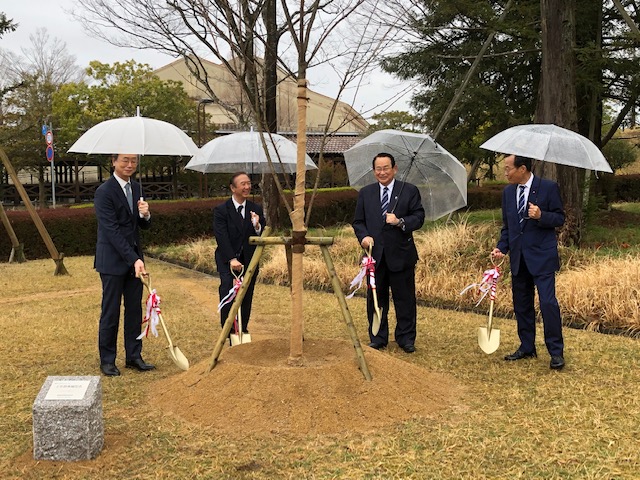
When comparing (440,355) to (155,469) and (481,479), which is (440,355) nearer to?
(481,479)

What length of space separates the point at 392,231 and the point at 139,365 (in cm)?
240

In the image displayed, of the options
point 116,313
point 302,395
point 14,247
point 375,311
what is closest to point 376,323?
point 375,311

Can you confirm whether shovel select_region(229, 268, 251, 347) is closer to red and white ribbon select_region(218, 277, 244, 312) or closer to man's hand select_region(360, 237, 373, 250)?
red and white ribbon select_region(218, 277, 244, 312)

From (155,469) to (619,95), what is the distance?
17.8 metres

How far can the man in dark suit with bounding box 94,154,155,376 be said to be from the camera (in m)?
5.52

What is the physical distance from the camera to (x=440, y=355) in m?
6.20

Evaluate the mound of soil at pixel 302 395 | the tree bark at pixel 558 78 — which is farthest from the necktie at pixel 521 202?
the tree bark at pixel 558 78

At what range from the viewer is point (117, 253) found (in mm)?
5582

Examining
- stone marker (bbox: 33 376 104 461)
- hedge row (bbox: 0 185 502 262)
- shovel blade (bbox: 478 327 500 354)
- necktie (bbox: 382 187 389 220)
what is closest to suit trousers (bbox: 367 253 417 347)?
necktie (bbox: 382 187 389 220)

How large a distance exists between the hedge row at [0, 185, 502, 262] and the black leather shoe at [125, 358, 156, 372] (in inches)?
371

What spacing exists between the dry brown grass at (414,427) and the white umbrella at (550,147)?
163cm

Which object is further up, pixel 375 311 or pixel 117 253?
pixel 117 253

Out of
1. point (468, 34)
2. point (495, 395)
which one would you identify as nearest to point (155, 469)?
point (495, 395)

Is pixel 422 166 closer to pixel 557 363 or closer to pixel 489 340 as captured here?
pixel 489 340
